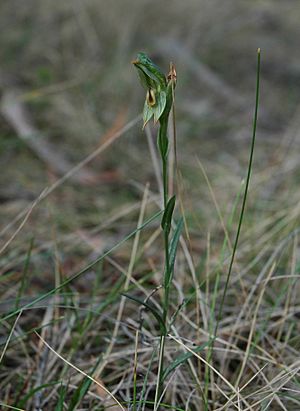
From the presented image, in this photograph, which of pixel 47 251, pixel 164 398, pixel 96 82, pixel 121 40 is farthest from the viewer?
pixel 121 40

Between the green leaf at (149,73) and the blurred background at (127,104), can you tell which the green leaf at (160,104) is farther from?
the blurred background at (127,104)

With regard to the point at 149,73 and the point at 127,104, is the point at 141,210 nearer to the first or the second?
the point at 149,73

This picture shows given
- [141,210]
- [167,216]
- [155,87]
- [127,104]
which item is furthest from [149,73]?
[127,104]

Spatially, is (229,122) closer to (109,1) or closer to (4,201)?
(109,1)

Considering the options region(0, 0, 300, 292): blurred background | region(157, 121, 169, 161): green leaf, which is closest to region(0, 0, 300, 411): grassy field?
region(0, 0, 300, 292): blurred background

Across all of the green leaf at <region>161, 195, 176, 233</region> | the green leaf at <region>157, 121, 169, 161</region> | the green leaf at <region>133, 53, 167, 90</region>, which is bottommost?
the green leaf at <region>161, 195, 176, 233</region>

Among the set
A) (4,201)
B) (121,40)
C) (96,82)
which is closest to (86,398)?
(4,201)

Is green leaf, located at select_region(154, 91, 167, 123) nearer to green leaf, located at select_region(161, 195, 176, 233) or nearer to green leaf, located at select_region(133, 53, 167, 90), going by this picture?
green leaf, located at select_region(133, 53, 167, 90)
